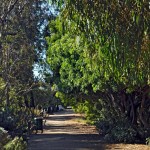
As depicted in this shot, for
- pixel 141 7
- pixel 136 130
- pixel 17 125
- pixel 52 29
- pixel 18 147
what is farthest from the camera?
pixel 52 29

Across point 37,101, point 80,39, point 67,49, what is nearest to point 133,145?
point 67,49

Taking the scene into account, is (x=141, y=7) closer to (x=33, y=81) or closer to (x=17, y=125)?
(x=17, y=125)

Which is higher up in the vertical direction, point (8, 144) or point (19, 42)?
point (19, 42)

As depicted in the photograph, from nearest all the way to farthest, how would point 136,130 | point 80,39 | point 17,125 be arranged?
point 80,39
point 17,125
point 136,130

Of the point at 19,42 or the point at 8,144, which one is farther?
the point at 19,42

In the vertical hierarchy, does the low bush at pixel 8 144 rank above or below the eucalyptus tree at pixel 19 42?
below

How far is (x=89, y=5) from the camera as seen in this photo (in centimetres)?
717

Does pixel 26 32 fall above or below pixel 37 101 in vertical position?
above

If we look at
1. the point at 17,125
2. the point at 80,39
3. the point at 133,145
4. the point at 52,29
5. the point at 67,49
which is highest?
Answer: the point at 52,29

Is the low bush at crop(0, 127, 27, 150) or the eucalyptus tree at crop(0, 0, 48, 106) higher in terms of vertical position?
the eucalyptus tree at crop(0, 0, 48, 106)

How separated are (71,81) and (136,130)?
4.20 metres

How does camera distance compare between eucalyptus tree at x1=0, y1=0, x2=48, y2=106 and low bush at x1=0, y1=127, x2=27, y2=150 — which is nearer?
→ low bush at x1=0, y1=127, x2=27, y2=150

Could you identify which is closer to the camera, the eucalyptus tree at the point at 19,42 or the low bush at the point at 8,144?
the low bush at the point at 8,144

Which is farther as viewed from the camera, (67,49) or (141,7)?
(67,49)
